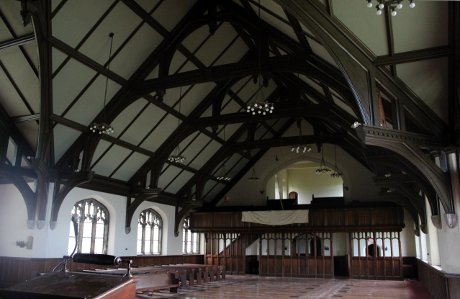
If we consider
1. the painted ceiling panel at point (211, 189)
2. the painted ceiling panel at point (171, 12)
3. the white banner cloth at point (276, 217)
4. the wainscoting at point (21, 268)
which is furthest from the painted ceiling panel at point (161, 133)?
the white banner cloth at point (276, 217)

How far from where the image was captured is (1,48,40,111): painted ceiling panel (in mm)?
8805

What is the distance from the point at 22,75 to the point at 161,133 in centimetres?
486

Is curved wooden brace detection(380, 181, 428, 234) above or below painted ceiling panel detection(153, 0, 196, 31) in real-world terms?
below

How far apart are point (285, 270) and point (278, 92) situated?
7.03 m

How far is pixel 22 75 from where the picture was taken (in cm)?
924

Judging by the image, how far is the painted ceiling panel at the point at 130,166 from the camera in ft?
43.5

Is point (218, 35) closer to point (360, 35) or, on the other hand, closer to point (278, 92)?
point (278, 92)

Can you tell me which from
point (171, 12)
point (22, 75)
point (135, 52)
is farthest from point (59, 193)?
point (171, 12)

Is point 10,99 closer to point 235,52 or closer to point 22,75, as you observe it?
point 22,75

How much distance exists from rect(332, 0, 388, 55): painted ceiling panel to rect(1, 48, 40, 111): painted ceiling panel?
676 centimetres

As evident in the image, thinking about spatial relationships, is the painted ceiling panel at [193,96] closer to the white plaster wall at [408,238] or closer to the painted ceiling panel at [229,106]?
the painted ceiling panel at [229,106]

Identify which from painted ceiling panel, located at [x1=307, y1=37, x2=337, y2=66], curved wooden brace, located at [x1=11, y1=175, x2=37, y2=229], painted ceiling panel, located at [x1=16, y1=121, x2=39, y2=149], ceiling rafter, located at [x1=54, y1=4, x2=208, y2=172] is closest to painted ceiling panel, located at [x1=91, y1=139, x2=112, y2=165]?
ceiling rafter, located at [x1=54, y1=4, x2=208, y2=172]

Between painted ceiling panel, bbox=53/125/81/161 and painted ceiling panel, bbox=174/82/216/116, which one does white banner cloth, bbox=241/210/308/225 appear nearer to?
painted ceiling panel, bbox=174/82/216/116

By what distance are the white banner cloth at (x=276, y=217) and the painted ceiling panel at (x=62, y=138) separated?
8.16m
